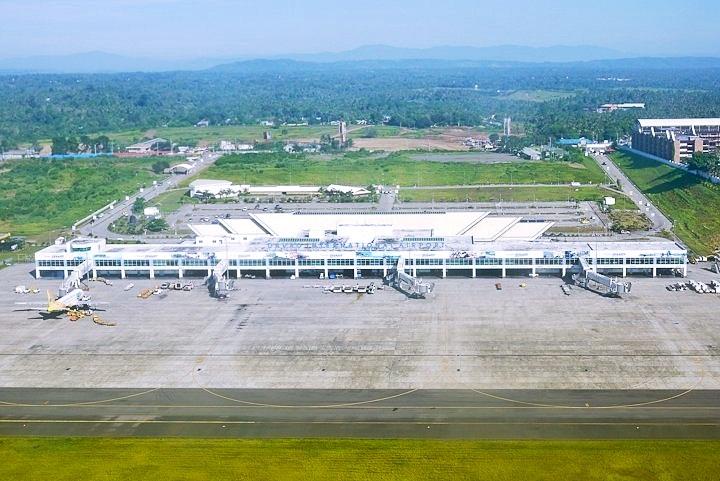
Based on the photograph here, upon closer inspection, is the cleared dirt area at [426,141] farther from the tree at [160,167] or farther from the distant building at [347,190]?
the distant building at [347,190]

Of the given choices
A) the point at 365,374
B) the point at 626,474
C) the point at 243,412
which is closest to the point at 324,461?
the point at 243,412

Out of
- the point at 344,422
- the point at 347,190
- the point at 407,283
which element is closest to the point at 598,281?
the point at 407,283

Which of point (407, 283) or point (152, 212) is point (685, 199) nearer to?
point (407, 283)

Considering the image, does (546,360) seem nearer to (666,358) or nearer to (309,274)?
(666,358)

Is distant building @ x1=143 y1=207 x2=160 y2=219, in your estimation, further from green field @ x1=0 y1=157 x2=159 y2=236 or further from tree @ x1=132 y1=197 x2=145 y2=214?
green field @ x1=0 y1=157 x2=159 y2=236

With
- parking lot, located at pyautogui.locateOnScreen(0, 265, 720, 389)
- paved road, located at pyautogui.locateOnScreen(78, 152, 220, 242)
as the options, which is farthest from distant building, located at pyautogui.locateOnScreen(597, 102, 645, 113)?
parking lot, located at pyautogui.locateOnScreen(0, 265, 720, 389)

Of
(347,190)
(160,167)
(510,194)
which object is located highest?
(160,167)
